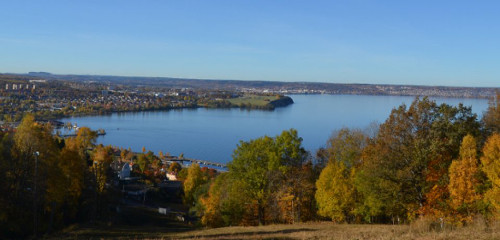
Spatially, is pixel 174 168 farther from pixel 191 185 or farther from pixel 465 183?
pixel 465 183

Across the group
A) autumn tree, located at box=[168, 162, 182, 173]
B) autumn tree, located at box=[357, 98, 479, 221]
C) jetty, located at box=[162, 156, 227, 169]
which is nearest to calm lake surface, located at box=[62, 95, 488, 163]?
jetty, located at box=[162, 156, 227, 169]

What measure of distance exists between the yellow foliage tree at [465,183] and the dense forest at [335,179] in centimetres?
3

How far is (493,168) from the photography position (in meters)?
10.9

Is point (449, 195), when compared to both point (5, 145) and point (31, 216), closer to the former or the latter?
point (31, 216)

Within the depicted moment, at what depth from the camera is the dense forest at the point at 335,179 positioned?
37.8 ft

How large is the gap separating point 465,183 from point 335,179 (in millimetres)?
4002

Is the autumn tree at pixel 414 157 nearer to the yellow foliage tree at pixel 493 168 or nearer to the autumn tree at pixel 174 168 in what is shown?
the yellow foliage tree at pixel 493 168

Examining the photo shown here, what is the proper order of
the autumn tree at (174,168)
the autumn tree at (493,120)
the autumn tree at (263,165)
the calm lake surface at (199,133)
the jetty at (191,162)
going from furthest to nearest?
the calm lake surface at (199,133), the jetty at (191,162), the autumn tree at (174,168), the autumn tree at (263,165), the autumn tree at (493,120)

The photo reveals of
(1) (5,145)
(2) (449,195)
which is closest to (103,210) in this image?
(1) (5,145)

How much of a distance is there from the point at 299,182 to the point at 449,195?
5.13 metres

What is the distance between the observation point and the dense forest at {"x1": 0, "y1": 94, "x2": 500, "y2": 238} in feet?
37.8

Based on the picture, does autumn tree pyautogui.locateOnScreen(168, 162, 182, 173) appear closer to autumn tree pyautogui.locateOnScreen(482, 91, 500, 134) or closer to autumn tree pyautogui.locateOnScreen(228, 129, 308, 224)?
autumn tree pyautogui.locateOnScreen(228, 129, 308, 224)

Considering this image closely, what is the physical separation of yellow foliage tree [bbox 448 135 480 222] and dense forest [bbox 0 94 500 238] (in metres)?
0.03

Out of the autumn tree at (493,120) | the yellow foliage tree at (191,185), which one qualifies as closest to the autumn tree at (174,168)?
the yellow foliage tree at (191,185)
